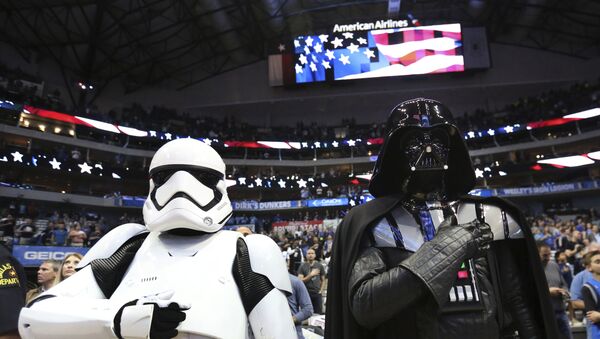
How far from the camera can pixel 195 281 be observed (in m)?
1.85

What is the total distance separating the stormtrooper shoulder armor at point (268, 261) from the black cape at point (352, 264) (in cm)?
40

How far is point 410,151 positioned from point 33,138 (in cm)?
2499

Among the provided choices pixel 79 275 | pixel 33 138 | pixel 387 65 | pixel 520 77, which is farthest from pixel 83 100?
pixel 520 77

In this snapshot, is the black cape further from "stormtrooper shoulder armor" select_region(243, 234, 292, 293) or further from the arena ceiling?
the arena ceiling

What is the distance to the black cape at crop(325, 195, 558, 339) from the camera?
1.46 m

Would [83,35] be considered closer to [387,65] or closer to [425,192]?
[387,65]

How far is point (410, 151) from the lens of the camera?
5.17ft

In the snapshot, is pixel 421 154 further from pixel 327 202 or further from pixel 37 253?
pixel 327 202

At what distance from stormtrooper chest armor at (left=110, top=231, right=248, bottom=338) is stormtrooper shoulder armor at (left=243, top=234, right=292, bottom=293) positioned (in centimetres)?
11

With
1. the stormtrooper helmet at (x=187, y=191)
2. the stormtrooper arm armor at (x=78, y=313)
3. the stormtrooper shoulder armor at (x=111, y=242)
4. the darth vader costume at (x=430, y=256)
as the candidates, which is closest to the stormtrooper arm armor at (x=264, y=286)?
the stormtrooper helmet at (x=187, y=191)

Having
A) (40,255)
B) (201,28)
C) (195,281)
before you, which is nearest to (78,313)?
(195,281)

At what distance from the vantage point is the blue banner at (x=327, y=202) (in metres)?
26.7

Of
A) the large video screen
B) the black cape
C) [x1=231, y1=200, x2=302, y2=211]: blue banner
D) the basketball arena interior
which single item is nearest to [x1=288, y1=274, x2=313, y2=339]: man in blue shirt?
the black cape

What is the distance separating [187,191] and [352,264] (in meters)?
0.99
